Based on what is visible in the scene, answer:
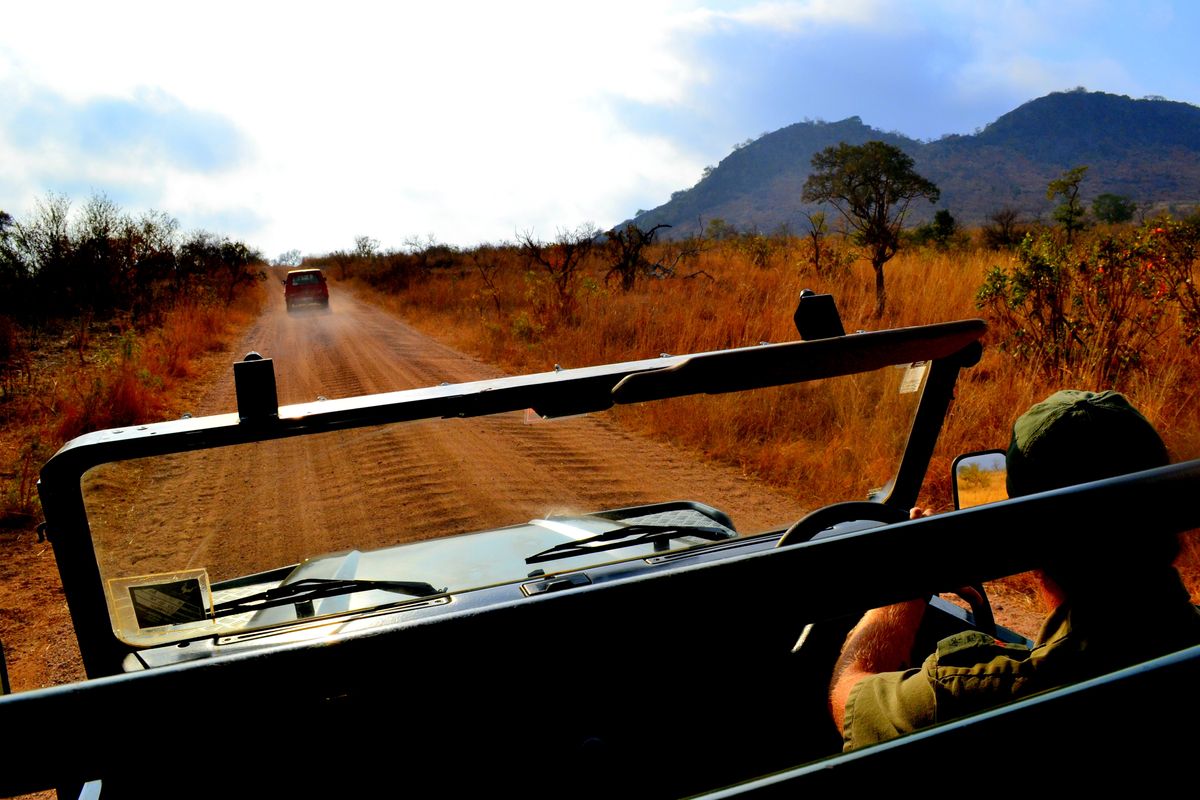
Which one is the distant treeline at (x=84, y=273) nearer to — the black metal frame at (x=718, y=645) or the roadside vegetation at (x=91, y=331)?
the roadside vegetation at (x=91, y=331)

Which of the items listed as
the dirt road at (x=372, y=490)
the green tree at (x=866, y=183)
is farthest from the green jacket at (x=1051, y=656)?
the green tree at (x=866, y=183)

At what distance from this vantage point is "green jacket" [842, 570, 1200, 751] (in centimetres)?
123

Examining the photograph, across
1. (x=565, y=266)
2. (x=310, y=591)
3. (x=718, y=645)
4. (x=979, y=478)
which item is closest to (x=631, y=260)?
(x=565, y=266)

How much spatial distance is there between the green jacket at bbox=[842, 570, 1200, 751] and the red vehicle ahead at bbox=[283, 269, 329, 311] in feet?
87.4

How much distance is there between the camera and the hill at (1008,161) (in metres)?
95.6

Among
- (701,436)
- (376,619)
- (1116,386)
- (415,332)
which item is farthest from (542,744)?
(415,332)

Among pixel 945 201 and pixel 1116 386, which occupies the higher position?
pixel 945 201

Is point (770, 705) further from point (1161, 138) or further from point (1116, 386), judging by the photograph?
point (1161, 138)

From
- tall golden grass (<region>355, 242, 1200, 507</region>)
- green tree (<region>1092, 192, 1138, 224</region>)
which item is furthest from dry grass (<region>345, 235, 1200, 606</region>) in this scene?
green tree (<region>1092, 192, 1138, 224</region>)

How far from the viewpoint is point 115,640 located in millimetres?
1521

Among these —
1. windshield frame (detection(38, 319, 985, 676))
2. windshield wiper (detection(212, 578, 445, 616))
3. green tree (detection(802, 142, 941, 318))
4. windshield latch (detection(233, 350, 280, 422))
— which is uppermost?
green tree (detection(802, 142, 941, 318))

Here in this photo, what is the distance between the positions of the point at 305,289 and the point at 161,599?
2629 centimetres

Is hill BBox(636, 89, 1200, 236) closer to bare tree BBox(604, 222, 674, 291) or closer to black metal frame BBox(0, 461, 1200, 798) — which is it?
bare tree BBox(604, 222, 674, 291)

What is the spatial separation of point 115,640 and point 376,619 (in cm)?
48
